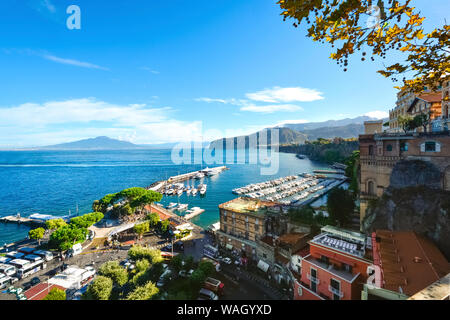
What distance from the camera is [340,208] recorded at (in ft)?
62.6

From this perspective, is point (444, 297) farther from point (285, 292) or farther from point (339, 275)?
point (285, 292)

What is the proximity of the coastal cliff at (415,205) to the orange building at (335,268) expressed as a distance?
296 centimetres

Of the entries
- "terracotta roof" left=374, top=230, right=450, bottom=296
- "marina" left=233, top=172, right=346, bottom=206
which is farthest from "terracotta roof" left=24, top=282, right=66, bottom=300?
"marina" left=233, top=172, right=346, bottom=206

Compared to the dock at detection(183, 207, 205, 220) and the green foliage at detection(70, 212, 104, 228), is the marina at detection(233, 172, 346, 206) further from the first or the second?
the green foliage at detection(70, 212, 104, 228)

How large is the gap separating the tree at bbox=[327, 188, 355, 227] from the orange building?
6.90 metres

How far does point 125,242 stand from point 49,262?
653 centimetres

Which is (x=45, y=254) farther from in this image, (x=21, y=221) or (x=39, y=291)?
(x=21, y=221)

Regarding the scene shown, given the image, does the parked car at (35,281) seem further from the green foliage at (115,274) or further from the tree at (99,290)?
the tree at (99,290)

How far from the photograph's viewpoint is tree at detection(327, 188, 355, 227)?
19.1m

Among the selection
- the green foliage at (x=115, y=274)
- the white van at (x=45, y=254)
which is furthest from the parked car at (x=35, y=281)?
the green foliage at (x=115, y=274)

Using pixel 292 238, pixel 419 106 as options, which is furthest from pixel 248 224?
pixel 419 106

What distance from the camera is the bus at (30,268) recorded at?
682 inches

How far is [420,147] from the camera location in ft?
46.3

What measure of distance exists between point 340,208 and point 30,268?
27.7m
